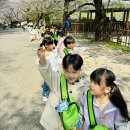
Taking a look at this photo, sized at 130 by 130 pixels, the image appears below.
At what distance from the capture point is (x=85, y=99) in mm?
2816

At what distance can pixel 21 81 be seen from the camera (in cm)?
Answer: 787

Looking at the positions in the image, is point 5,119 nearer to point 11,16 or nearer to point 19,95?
point 19,95

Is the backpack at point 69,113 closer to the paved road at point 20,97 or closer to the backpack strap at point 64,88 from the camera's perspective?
the backpack strap at point 64,88

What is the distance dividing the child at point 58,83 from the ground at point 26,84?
171 cm

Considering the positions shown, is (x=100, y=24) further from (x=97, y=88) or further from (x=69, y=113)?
(x=97, y=88)

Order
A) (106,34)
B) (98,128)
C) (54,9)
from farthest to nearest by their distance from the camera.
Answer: (54,9)
(106,34)
(98,128)

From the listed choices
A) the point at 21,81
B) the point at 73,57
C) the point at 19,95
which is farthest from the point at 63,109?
the point at 21,81

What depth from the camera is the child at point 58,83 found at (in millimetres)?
2902

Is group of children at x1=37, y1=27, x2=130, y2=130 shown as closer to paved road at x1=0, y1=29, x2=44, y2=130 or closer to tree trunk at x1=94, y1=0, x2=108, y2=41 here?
paved road at x1=0, y1=29, x2=44, y2=130

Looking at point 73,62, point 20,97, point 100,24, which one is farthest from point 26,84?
point 100,24

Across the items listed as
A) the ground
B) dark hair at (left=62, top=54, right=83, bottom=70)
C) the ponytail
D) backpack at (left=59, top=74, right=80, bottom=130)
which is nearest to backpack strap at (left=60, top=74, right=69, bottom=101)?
backpack at (left=59, top=74, right=80, bottom=130)

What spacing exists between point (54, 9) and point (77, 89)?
34.6 metres

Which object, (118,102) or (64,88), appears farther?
(64,88)

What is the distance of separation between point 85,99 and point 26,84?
485 centimetres
